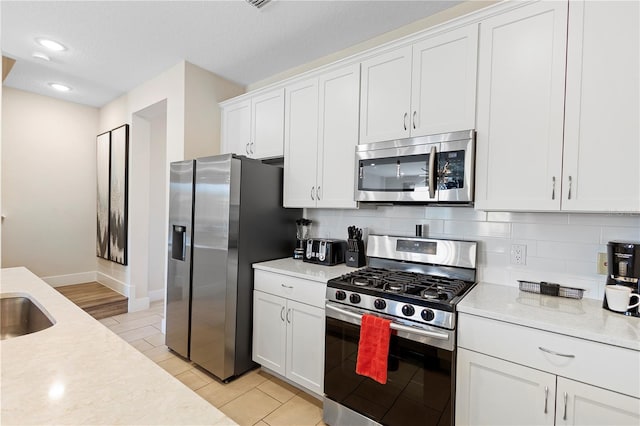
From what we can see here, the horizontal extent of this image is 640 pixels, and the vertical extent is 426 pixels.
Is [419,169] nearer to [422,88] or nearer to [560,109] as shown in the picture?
[422,88]

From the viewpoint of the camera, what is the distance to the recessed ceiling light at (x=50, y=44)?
280 centimetres

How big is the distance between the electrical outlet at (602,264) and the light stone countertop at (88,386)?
2.04 metres

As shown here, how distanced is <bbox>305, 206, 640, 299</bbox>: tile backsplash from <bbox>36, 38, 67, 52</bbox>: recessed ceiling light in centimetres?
343

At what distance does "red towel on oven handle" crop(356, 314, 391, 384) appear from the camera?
1696 millimetres

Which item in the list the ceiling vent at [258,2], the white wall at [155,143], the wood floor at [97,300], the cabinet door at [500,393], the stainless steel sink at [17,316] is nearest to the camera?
the cabinet door at [500,393]

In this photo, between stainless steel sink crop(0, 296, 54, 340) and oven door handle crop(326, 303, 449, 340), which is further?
oven door handle crop(326, 303, 449, 340)

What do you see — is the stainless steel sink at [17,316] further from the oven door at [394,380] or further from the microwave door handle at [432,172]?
the microwave door handle at [432,172]

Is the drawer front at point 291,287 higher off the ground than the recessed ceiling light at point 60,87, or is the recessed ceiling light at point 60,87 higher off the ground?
the recessed ceiling light at point 60,87

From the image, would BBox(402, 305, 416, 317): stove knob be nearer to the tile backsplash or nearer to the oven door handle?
the oven door handle

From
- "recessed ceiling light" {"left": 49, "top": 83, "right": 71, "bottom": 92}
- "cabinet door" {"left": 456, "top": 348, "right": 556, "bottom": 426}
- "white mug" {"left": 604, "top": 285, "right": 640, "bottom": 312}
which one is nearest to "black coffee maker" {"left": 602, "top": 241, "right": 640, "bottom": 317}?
"white mug" {"left": 604, "top": 285, "right": 640, "bottom": 312}

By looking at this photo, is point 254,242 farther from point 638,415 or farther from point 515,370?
point 638,415

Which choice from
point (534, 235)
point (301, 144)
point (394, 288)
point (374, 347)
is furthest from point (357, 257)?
point (534, 235)

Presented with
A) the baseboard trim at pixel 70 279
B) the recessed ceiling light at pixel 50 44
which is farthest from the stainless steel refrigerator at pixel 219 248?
the baseboard trim at pixel 70 279

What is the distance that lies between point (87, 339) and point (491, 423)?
1775mm
